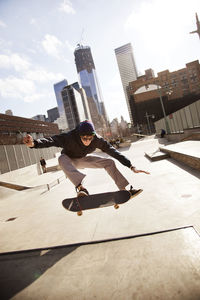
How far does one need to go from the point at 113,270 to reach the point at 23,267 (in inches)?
55.2

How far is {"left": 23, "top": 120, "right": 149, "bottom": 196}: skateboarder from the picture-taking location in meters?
3.48

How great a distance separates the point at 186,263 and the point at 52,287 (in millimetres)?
1621

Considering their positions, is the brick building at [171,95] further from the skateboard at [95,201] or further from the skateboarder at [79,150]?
the skateboard at [95,201]

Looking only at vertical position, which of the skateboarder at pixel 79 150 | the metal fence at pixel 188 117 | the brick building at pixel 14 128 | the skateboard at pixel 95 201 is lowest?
the skateboard at pixel 95 201

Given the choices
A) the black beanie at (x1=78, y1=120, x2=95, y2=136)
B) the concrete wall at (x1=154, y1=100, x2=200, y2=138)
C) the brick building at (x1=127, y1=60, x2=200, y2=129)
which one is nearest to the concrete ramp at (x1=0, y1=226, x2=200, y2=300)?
the black beanie at (x1=78, y1=120, x2=95, y2=136)

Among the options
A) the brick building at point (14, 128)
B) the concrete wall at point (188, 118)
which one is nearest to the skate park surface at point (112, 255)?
the concrete wall at point (188, 118)

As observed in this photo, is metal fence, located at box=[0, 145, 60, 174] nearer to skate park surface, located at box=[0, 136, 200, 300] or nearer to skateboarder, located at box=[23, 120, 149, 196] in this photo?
skate park surface, located at box=[0, 136, 200, 300]

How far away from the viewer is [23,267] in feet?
8.76

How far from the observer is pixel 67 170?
3549 mm

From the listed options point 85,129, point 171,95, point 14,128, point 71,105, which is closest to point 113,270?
point 85,129

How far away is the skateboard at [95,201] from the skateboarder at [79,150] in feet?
0.50

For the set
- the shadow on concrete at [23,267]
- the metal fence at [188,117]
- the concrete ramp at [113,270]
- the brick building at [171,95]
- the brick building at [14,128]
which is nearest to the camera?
the concrete ramp at [113,270]

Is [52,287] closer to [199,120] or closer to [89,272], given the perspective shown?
[89,272]

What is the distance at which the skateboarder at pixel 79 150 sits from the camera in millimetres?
3484
